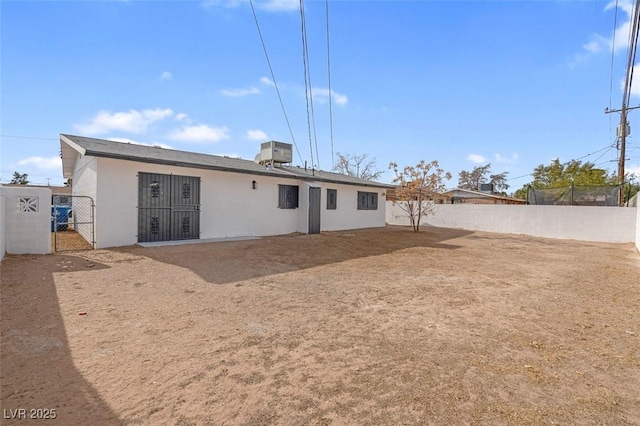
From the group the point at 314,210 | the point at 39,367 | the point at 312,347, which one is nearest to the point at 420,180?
the point at 314,210

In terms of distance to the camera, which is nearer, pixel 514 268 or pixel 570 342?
pixel 570 342

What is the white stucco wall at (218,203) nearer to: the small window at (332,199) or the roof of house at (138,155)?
the small window at (332,199)

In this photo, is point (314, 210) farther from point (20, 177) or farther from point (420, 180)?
point (20, 177)

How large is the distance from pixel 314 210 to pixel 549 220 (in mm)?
11552

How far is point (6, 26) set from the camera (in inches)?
245

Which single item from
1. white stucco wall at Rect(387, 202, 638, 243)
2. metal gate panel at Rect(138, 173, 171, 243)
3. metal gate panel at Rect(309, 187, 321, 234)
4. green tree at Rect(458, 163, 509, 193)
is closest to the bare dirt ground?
metal gate panel at Rect(138, 173, 171, 243)

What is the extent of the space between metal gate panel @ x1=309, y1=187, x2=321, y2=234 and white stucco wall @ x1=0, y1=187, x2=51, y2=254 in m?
8.52

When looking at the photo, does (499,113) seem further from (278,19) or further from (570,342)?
(570,342)

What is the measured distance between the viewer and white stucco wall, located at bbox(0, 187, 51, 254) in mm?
6688

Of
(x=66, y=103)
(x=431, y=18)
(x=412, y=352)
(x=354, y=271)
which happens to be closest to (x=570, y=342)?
(x=412, y=352)

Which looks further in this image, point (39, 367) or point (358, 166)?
point (358, 166)

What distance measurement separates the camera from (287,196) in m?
13.1

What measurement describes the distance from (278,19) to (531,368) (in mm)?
8450

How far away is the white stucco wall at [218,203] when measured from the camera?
8250 mm
